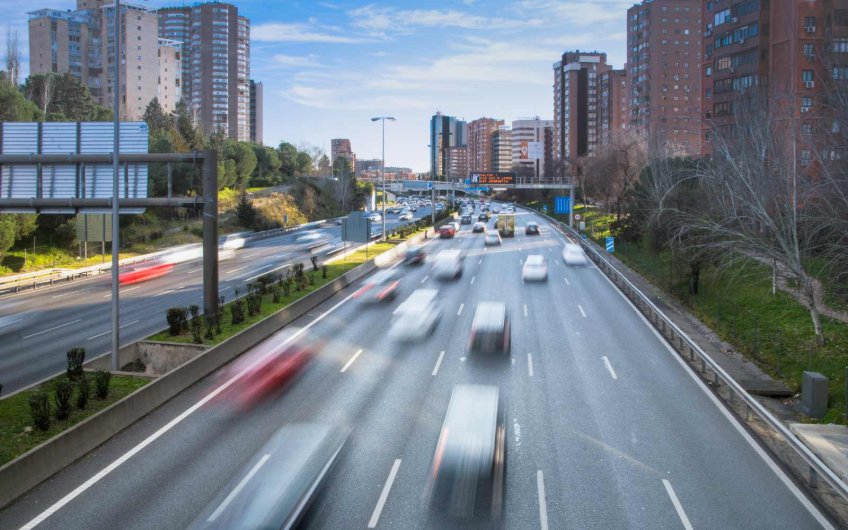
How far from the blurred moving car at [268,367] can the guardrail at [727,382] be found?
11256mm

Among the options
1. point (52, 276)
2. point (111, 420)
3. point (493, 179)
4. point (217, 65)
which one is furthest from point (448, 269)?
point (217, 65)

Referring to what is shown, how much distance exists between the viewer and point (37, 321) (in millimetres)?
29547

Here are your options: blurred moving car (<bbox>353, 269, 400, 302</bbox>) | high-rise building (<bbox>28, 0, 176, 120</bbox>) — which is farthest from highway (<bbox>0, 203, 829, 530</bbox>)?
high-rise building (<bbox>28, 0, 176, 120</bbox>)

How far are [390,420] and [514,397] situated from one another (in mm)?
3592

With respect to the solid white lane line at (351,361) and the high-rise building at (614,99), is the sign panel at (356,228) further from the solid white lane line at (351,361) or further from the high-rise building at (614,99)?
the high-rise building at (614,99)

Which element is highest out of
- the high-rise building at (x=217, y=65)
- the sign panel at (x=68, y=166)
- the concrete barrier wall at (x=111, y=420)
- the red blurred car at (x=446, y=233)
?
the high-rise building at (x=217, y=65)

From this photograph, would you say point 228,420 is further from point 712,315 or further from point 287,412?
point 712,315

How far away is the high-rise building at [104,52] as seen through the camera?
141 meters

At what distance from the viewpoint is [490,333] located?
24.2m

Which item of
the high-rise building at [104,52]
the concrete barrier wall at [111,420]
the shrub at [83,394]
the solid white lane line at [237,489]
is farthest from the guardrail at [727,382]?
the high-rise building at [104,52]

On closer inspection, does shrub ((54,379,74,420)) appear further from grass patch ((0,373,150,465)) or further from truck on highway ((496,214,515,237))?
truck on highway ((496,214,515,237))

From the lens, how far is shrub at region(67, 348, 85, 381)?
1795 cm

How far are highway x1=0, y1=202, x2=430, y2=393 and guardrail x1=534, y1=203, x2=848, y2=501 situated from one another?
1819 centimetres

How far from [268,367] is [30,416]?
702cm
